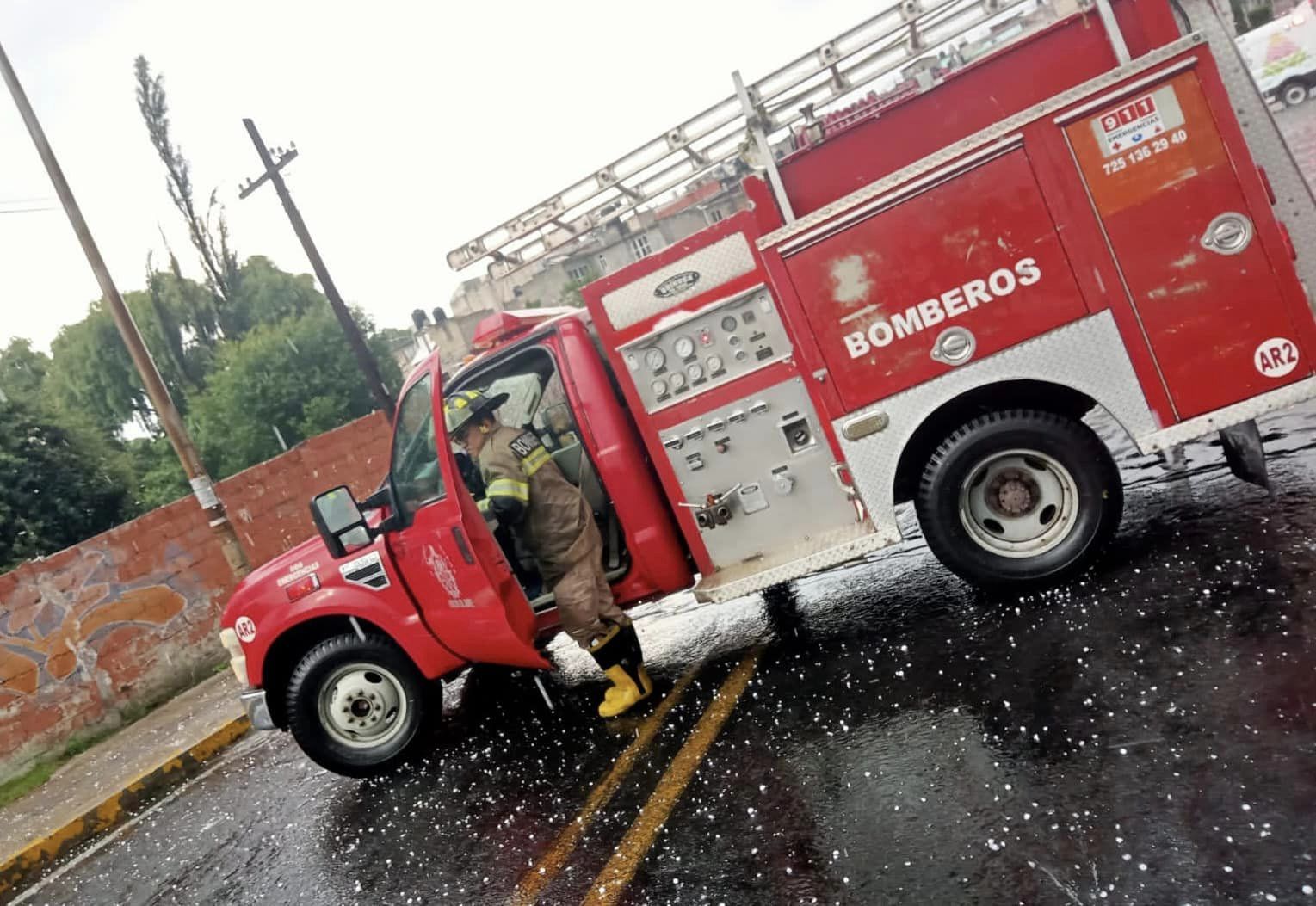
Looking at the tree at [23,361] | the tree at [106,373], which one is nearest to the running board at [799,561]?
the tree at [106,373]

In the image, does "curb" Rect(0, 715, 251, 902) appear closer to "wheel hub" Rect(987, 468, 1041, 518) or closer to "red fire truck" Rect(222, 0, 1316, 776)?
"red fire truck" Rect(222, 0, 1316, 776)

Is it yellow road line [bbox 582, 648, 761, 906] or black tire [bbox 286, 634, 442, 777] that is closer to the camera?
yellow road line [bbox 582, 648, 761, 906]

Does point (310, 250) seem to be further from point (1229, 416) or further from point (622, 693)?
point (1229, 416)

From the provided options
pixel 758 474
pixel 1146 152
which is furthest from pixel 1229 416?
pixel 758 474

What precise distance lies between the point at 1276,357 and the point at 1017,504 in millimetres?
1316

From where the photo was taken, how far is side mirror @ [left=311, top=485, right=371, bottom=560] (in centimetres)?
513

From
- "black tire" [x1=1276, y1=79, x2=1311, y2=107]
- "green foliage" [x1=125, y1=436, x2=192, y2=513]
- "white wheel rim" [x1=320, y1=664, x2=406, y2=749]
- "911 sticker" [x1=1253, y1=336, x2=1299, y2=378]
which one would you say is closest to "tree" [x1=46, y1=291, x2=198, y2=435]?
"green foliage" [x1=125, y1=436, x2=192, y2=513]

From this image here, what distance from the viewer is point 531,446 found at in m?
5.12

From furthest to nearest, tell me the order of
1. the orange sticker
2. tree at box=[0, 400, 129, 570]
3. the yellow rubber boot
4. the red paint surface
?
tree at box=[0, 400, 129, 570], the yellow rubber boot, the red paint surface, the orange sticker

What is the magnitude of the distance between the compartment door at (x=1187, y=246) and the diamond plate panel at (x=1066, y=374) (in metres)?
0.16

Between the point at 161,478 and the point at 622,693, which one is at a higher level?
the point at 161,478

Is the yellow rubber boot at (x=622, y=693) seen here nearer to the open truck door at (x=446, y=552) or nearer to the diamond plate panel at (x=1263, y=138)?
the open truck door at (x=446, y=552)

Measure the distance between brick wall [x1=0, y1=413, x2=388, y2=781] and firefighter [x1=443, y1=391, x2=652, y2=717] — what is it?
581cm

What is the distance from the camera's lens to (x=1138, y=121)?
423 centimetres
